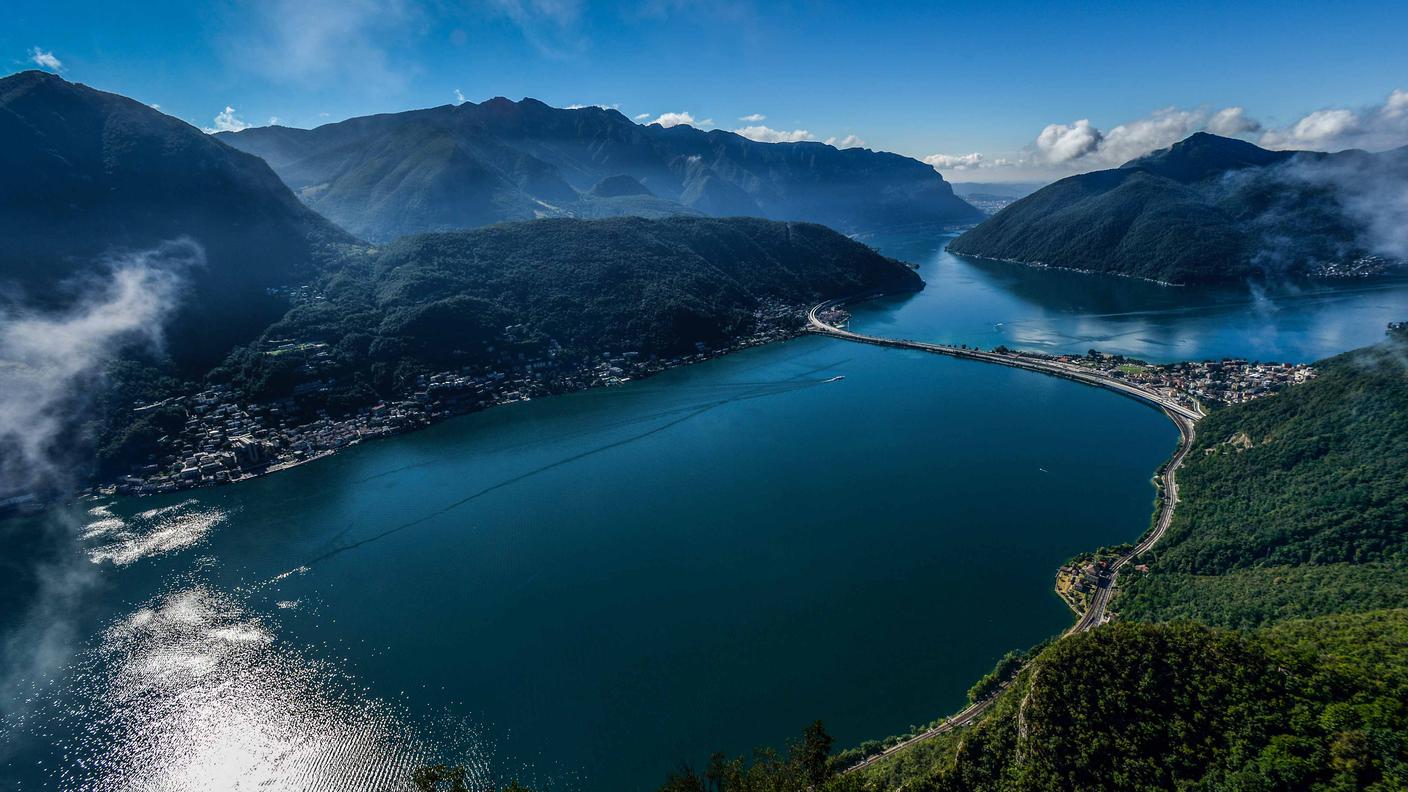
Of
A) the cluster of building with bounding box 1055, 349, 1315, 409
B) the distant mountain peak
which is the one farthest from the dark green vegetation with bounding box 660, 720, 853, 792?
the distant mountain peak

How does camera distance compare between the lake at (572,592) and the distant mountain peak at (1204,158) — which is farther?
the distant mountain peak at (1204,158)

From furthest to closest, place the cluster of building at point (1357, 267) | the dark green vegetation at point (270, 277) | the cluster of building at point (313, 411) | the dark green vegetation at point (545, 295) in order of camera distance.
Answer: the cluster of building at point (1357, 267) → the dark green vegetation at point (545, 295) → the dark green vegetation at point (270, 277) → the cluster of building at point (313, 411)

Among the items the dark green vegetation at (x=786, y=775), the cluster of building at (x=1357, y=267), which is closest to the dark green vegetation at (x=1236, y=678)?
the dark green vegetation at (x=786, y=775)

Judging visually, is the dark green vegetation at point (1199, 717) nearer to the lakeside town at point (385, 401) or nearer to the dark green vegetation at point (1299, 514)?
the dark green vegetation at point (1299, 514)

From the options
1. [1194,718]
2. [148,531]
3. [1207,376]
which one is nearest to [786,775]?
[1194,718]

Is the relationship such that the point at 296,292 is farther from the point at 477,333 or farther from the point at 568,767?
the point at 568,767

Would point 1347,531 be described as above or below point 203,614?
above

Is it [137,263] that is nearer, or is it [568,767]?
[568,767]

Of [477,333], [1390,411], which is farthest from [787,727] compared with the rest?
[477,333]
